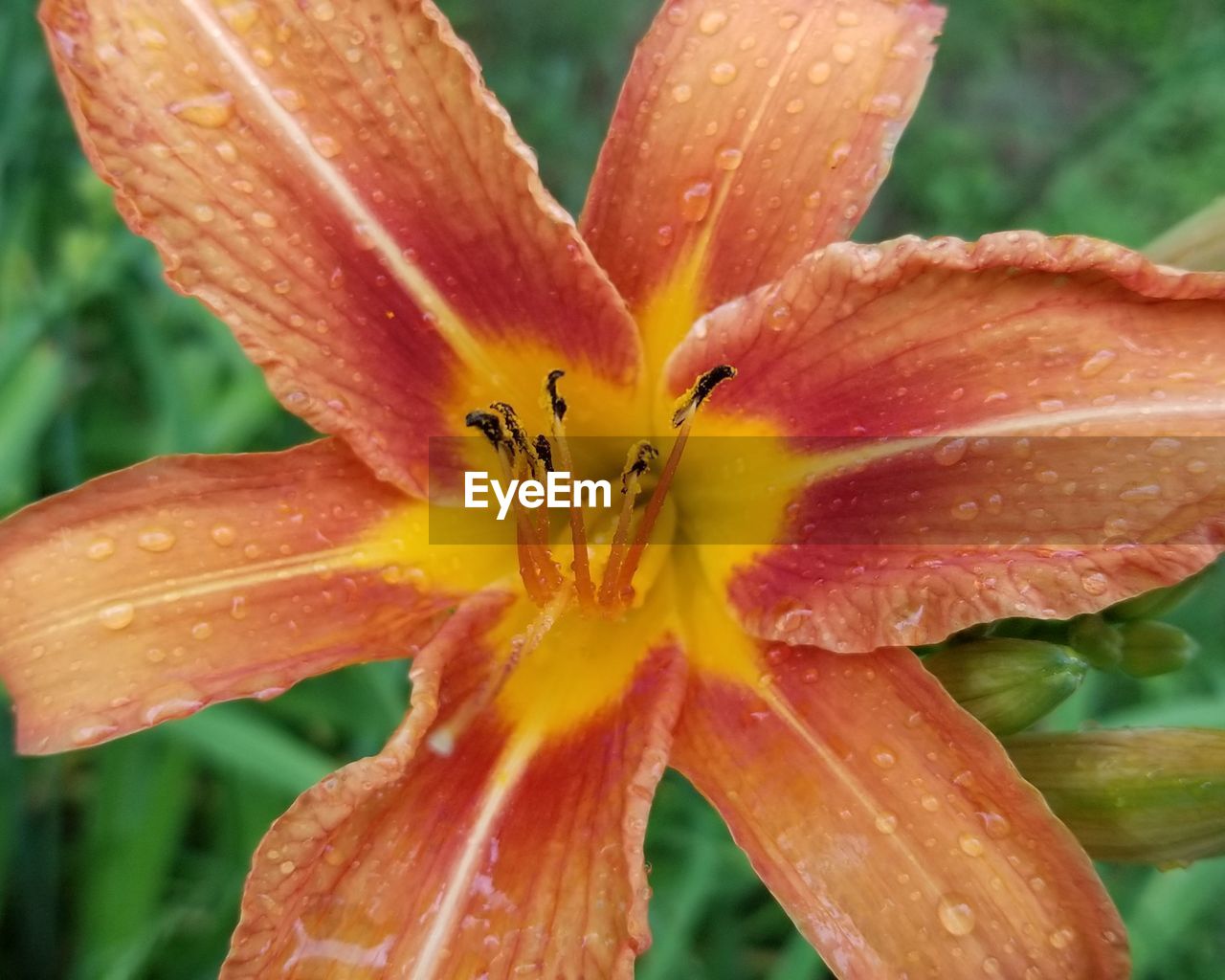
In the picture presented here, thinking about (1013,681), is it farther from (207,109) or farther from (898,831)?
(207,109)

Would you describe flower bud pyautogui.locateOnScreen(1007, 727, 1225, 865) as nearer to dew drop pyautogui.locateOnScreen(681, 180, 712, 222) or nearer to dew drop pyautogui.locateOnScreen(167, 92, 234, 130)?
dew drop pyautogui.locateOnScreen(681, 180, 712, 222)

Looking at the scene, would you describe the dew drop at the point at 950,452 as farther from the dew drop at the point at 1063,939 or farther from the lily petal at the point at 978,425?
the dew drop at the point at 1063,939

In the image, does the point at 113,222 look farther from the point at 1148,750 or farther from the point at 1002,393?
the point at 1148,750

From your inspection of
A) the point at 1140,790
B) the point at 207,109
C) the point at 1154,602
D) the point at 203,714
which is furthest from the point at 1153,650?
the point at 203,714

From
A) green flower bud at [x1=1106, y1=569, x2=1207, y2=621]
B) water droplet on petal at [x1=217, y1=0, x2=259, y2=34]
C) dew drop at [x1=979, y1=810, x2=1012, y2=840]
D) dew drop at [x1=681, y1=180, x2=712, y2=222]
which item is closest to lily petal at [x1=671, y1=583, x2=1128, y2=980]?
dew drop at [x1=979, y1=810, x2=1012, y2=840]

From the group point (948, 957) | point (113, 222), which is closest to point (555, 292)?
point (948, 957)

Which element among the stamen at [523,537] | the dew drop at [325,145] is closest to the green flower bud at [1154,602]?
the stamen at [523,537]
